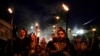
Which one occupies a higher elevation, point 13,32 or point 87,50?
point 13,32

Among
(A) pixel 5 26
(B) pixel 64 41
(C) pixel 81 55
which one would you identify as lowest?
(C) pixel 81 55

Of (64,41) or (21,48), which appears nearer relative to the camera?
(64,41)

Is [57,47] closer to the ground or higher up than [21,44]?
closer to the ground

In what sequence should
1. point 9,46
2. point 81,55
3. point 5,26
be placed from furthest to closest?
point 5,26
point 81,55
point 9,46

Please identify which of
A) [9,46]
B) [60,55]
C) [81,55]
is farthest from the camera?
[81,55]

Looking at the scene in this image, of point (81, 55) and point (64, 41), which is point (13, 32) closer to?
point (64, 41)

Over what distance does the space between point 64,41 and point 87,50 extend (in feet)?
5.99

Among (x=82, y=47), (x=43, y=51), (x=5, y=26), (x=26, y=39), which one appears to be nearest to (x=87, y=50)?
(x=82, y=47)

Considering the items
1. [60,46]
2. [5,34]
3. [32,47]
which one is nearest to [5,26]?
[5,34]

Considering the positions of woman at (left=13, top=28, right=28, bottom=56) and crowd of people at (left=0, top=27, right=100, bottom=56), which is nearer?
crowd of people at (left=0, top=27, right=100, bottom=56)

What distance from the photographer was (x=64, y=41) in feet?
26.6

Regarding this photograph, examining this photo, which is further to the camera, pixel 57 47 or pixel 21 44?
pixel 21 44

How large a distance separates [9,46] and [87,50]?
10.3 feet

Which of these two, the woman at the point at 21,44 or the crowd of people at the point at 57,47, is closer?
the crowd of people at the point at 57,47
